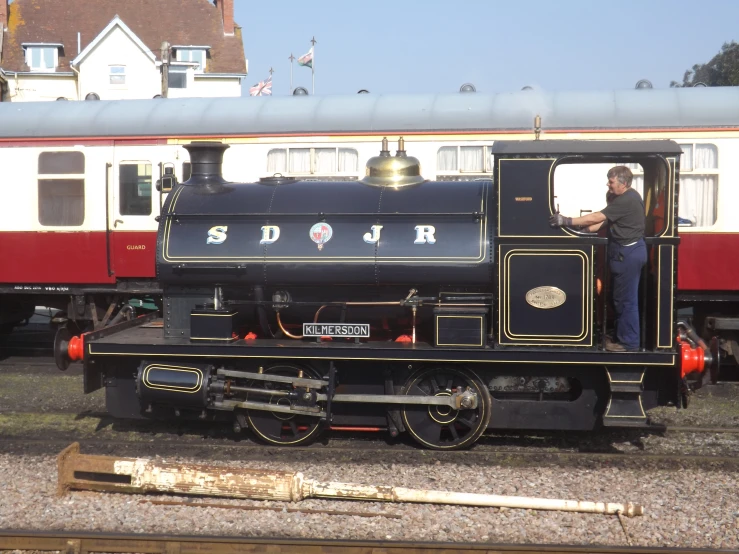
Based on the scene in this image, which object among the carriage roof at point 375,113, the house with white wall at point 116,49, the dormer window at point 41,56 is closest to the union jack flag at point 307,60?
the house with white wall at point 116,49

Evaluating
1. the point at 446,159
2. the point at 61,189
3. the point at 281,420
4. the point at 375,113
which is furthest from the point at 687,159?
the point at 61,189

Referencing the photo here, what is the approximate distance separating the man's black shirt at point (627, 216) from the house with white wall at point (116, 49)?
37.9 meters

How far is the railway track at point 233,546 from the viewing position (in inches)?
207

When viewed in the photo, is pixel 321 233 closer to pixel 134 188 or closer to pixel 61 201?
pixel 134 188

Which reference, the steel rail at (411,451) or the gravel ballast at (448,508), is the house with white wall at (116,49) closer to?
the steel rail at (411,451)

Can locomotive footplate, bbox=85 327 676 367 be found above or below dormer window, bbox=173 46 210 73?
below

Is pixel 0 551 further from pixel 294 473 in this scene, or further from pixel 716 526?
pixel 716 526

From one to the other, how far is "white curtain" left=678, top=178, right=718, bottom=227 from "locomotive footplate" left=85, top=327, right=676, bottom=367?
4.06 meters

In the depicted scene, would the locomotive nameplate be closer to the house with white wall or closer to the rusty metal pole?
the rusty metal pole

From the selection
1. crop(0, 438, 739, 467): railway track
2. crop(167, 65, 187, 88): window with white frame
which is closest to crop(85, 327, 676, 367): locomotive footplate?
crop(0, 438, 739, 467): railway track

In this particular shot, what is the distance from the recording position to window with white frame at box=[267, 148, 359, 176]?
11.4 metres

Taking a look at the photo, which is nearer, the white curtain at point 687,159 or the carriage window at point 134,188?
the white curtain at point 687,159

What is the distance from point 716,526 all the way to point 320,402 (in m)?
3.42

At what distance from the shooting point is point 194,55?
1775 inches
